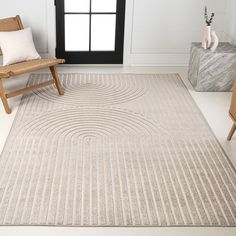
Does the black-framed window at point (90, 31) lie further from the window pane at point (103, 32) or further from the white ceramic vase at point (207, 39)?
the white ceramic vase at point (207, 39)

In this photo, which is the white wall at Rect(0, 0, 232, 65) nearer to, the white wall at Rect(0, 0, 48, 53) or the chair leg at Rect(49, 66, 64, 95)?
the white wall at Rect(0, 0, 48, 53)

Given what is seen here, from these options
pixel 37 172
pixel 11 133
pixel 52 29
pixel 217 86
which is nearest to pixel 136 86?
pixel 217 86

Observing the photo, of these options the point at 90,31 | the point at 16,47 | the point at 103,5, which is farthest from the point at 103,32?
the point at 16,47

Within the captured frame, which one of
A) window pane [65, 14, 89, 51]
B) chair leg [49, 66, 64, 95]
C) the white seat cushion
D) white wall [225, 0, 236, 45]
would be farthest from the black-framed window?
white wall [225, 0, 236, 45]

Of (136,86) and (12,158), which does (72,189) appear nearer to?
(12,158)

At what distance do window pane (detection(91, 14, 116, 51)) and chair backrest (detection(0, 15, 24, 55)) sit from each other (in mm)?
1012

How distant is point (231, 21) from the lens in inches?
222

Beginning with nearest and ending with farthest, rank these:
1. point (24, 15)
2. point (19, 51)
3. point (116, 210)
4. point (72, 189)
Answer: point (116, 210), point (72, 189), point (19, 51), point (24, 15)

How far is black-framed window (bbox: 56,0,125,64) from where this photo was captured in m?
5.67

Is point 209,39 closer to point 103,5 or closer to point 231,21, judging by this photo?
point 231,21

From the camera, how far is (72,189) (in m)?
3.18

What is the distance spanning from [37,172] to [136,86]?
2.13 m

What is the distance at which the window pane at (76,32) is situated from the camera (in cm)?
571

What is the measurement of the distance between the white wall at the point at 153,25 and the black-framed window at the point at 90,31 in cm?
10
